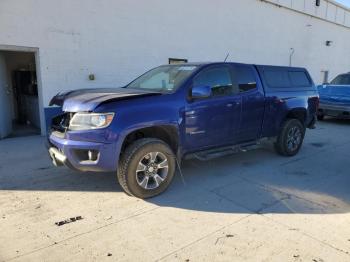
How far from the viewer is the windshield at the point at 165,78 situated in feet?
14.6

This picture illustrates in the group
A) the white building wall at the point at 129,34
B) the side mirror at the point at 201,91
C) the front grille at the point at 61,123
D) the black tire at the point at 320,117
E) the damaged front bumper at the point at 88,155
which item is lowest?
→ the black tire at the point at 320,117

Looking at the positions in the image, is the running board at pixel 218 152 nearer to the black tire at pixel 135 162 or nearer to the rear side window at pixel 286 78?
the black tire at pixel 135 162

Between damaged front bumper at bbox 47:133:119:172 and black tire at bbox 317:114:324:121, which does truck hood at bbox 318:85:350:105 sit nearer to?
black tire at bbox 317:114:324:121

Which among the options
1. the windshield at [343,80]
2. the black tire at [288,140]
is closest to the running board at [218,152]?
the black tire at [288,140]

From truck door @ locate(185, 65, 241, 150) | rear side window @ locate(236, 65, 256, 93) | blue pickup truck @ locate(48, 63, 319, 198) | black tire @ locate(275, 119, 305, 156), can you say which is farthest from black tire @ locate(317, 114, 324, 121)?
truck door @ locate(185, 65, 241, 150)

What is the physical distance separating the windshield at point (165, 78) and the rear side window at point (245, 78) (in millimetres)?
873

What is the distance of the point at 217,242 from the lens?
302cm

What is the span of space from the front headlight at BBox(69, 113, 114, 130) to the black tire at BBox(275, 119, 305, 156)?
11.9 feet

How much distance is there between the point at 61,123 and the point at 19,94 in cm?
655

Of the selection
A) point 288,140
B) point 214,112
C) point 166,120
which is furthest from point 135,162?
point 288,140

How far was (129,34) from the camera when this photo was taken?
896 centimetres

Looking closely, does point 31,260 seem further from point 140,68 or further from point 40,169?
point 140,68

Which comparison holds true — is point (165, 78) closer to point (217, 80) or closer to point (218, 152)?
point (217, 80)

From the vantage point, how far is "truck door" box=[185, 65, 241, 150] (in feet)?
14.2
